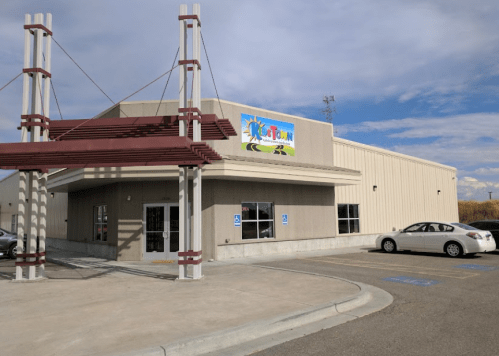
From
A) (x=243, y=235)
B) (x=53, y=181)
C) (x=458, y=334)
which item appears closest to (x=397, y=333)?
(x=458, y=334)

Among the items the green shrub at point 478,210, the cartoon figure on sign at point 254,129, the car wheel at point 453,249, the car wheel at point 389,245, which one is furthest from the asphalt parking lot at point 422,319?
the green shrub at point 478,210

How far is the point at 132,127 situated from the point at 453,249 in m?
13.5

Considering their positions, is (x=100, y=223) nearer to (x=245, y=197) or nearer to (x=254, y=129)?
(x=245, y=197)

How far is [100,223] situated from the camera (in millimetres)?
18531

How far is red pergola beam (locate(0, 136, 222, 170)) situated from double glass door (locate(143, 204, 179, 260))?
15.6 feet

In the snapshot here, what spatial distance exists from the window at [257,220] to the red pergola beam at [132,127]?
536cm

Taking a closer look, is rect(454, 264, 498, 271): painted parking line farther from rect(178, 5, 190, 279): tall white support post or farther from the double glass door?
the double glass door

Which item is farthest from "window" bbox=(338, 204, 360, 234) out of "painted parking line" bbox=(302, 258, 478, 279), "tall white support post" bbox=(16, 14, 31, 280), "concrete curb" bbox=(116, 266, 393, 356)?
"tall white support post" bbox=(16, 14, 31, 280)

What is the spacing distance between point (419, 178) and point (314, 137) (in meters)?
12.7

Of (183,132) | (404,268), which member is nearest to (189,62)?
(183,132)

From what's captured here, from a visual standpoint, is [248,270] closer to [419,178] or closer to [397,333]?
[397,333]

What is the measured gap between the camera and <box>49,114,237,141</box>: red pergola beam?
12.1 m

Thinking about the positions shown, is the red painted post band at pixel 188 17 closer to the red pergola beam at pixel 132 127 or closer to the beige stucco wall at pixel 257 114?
the red pergola beam at pixel 132 127

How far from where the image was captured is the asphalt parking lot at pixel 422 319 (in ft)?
17.0
